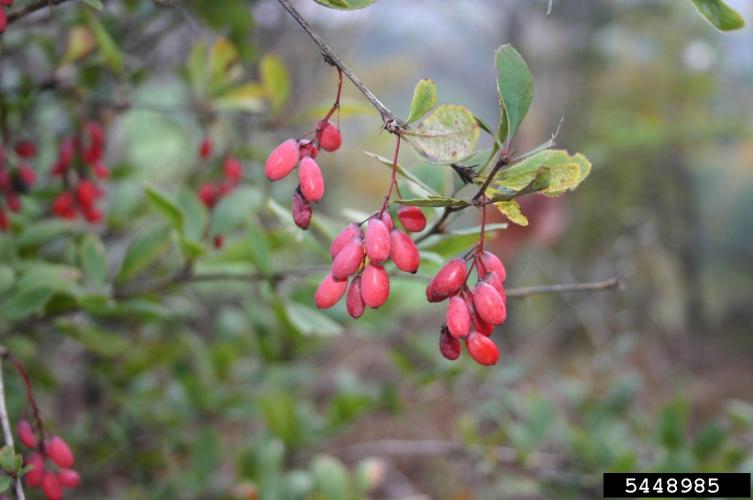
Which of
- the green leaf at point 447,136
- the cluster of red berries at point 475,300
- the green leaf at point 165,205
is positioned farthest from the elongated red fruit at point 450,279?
the green leaf at point 165,205

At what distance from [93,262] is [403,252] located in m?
0.55

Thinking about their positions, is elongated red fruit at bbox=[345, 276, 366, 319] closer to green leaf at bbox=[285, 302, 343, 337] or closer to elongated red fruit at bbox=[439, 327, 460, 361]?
elongated red fruit at bbox=[439, 327, 460, 361]

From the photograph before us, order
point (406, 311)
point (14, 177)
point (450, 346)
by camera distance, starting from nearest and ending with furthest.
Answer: point (450, 346) → point (14, 177) → point (406, 311)

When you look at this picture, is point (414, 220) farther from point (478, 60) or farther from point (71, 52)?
Result: point (478, 60)

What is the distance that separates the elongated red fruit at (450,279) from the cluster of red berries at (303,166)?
4.8 inches

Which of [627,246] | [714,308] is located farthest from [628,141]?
[714,308]

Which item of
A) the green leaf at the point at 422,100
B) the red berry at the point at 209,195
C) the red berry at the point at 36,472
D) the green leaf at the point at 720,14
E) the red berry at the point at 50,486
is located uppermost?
the green leaf at the point at 720,14

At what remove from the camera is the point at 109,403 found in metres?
1.60

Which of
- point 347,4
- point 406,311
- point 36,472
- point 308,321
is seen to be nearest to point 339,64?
point 347,4

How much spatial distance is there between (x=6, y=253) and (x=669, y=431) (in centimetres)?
113

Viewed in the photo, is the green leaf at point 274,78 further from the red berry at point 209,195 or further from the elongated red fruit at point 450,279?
the elongated red fruit at point 450,279

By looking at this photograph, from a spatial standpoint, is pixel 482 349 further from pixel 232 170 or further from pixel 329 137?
pixel 232 170

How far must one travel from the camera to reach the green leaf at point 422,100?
495 millimetres

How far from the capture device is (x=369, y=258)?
54 centimetres
